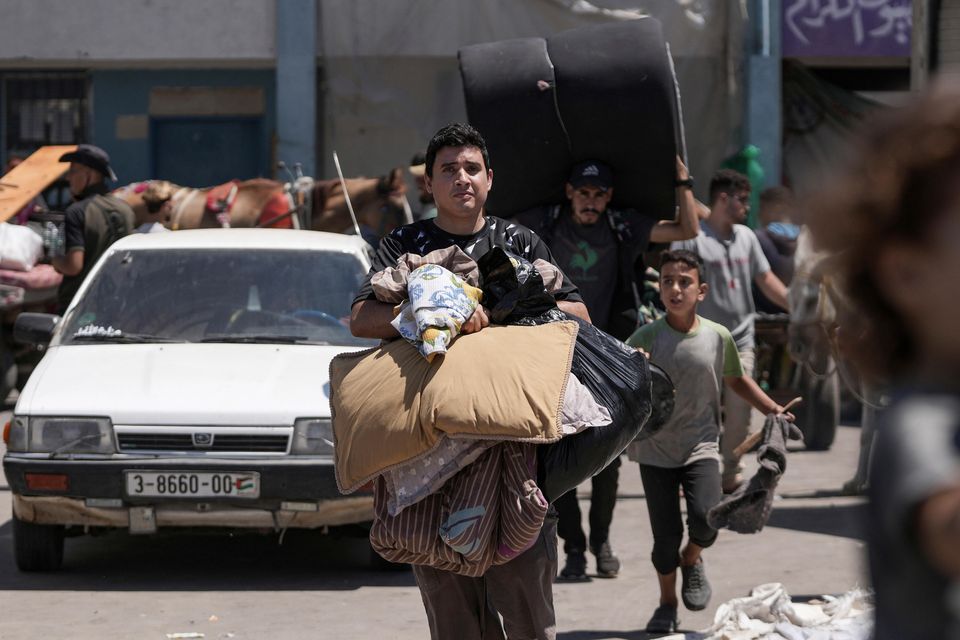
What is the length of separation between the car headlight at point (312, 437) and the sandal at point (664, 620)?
1661 mm

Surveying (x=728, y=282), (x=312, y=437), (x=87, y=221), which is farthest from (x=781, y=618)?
(x=87, y=221)

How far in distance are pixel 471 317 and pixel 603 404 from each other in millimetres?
463

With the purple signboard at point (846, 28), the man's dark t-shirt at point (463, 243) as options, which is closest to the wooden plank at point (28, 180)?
the purple signboard at point (846, 28)

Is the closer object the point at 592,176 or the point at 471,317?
the point at 471,317

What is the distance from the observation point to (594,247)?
686 cm

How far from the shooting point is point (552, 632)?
447 cm

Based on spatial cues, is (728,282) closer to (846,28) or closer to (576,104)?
(576,104)

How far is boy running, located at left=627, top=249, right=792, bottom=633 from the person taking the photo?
241 inches

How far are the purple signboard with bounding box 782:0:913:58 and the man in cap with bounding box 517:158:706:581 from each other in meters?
12.0

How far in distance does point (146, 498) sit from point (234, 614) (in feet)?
2.28

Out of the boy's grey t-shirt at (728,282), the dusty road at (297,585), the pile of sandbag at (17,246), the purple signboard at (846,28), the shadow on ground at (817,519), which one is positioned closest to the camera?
the dusty road at (297,585)

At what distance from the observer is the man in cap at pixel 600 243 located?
22.0 ft

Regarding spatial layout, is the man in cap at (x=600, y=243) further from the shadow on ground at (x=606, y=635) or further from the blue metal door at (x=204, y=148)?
the blue metal door at (x=204, y=148)

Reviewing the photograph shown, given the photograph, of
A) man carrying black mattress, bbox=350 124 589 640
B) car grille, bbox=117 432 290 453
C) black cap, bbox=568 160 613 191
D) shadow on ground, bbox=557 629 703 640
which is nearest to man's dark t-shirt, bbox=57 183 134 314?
car grille, bbox=117 432 290 453
